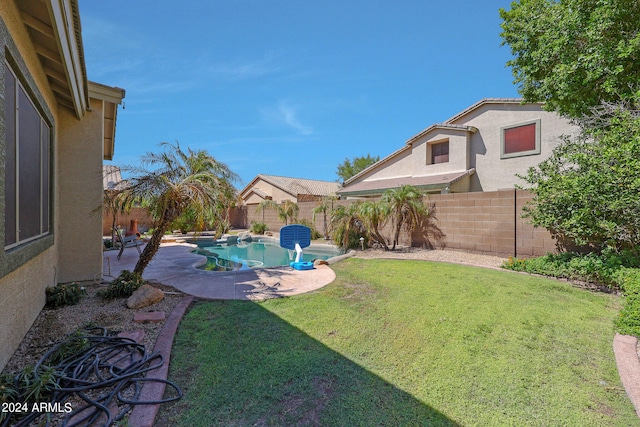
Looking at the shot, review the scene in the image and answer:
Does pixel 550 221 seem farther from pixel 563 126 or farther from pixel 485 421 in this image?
pixel 563 126

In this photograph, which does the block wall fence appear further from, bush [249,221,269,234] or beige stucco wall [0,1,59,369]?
bush [249,221,269,234]

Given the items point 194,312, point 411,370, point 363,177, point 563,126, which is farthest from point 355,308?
point 363,177

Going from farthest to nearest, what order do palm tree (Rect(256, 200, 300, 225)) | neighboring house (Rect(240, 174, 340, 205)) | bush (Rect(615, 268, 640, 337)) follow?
1. neighboring house (Rect(240, 174, 340, 205))
2. palm tree (Rect(256, 200, 300, 225))
3. bush (Rect(615, 268, 640, 337))

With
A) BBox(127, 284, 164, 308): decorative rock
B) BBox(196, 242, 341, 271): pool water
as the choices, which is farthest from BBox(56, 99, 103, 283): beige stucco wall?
BBox(196, 242, 341, 271): pool water

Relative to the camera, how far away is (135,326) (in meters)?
5.17

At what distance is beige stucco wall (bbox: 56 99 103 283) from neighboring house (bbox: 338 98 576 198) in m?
→ 17.1

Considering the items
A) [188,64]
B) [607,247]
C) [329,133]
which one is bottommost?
[607,247]

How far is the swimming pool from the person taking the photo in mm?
15177

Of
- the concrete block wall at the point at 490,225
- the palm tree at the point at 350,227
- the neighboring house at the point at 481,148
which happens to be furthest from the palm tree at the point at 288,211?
the concrete block wall at the point at 490,225

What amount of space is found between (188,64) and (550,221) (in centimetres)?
1626

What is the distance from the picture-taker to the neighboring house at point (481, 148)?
18.1 metres

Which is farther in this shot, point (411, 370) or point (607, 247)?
point (607, 247)

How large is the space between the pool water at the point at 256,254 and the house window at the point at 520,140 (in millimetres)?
13031

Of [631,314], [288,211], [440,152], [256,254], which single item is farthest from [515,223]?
[288,211]
